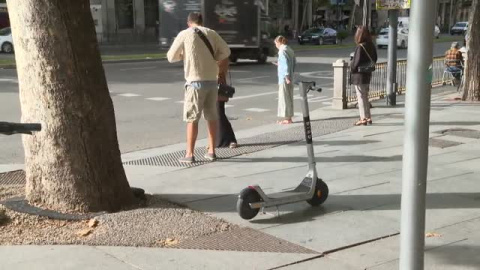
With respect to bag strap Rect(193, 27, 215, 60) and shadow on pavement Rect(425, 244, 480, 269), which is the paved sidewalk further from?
bag strap Rect(193, 27, 215, 60)

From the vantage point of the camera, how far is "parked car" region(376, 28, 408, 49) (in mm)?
40062

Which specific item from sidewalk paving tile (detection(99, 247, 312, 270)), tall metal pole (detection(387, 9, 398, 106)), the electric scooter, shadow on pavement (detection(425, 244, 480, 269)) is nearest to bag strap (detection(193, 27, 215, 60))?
the electric scooter

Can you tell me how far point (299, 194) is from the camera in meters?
5.58

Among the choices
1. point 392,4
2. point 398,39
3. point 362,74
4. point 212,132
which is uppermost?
point 392,4

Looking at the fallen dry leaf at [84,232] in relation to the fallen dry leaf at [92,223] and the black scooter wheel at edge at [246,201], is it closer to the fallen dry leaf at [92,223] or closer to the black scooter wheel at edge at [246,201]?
the fallen dry leaf at [92,223]

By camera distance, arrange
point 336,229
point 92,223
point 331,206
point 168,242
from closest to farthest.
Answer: point 168,242 → point 92,223 → point 336,229 → point 331,206

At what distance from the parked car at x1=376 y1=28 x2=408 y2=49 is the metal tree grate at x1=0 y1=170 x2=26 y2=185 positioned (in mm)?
35232

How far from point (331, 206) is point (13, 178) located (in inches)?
147

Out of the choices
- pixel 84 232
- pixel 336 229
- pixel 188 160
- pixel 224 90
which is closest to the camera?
pixel 84 232

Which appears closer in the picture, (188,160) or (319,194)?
(319,194)

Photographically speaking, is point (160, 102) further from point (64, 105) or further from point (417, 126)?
point (417, 126)

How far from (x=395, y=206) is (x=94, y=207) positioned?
2832 mm

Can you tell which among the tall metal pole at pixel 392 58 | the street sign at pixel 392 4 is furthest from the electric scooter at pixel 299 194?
the tall metal pole at pixel 392 58

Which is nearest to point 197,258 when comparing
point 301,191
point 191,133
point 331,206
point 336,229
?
point 336,229
